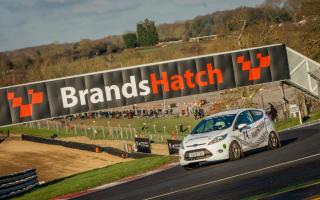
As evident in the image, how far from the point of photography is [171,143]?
112ft

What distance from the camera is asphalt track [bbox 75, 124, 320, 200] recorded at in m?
11.9

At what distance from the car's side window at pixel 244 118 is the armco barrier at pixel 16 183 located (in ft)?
31.6

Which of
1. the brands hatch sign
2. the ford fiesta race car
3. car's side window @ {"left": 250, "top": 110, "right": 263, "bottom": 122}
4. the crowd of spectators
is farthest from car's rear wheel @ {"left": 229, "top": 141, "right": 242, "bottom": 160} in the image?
the crowd of spectators

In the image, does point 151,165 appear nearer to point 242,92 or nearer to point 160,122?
point 242,92

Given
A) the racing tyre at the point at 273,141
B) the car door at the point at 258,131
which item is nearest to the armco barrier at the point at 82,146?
the racing tyre at the point at 273,141

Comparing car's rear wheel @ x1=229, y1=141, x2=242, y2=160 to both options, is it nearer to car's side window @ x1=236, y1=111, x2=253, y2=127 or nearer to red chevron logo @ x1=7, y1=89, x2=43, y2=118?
car's side window @ x1=236, y1=111, x2=253, y2=127

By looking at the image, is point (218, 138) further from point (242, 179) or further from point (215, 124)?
point (242, 179)

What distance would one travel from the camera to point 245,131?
59.9 feet

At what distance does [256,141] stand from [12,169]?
32.2 meters

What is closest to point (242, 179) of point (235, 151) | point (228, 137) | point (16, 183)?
point (228, 137)

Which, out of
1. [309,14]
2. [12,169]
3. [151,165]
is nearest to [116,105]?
[151,165]

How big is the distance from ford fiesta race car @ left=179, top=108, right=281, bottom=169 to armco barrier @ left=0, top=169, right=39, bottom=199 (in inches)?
322

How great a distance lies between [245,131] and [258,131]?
2.34ft

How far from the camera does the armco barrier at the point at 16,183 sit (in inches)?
918
